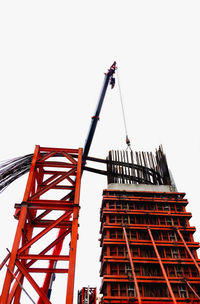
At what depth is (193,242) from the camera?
41.5 feet

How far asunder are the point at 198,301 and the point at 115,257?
13.4ft

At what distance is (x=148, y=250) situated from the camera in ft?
40.8

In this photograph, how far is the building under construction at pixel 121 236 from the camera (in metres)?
8.80

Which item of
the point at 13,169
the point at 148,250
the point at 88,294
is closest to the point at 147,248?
the point at 148,250

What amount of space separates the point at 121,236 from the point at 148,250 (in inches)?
60.7

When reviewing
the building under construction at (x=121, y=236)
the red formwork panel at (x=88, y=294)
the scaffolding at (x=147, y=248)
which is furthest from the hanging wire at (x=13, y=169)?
the red formwork panel at (x=88, y=294)

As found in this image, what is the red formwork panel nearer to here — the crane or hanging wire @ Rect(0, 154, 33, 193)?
the crane

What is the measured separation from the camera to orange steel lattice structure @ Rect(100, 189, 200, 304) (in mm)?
10820

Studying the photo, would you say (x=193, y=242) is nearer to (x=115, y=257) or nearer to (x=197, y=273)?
(x=197, y=273)

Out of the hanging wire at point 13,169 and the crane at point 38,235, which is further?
the hanging wire at point 13,169

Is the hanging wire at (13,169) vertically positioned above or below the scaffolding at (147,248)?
above

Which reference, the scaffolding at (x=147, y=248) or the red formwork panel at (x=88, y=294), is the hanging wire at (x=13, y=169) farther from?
the red formwork panel at (x=88, y=294)

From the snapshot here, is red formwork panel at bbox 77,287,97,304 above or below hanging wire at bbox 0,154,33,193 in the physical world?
below

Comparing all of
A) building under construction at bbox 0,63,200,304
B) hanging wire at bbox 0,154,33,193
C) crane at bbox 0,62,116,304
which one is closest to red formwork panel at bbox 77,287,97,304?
building under construction at bbox 0,63,200,304
